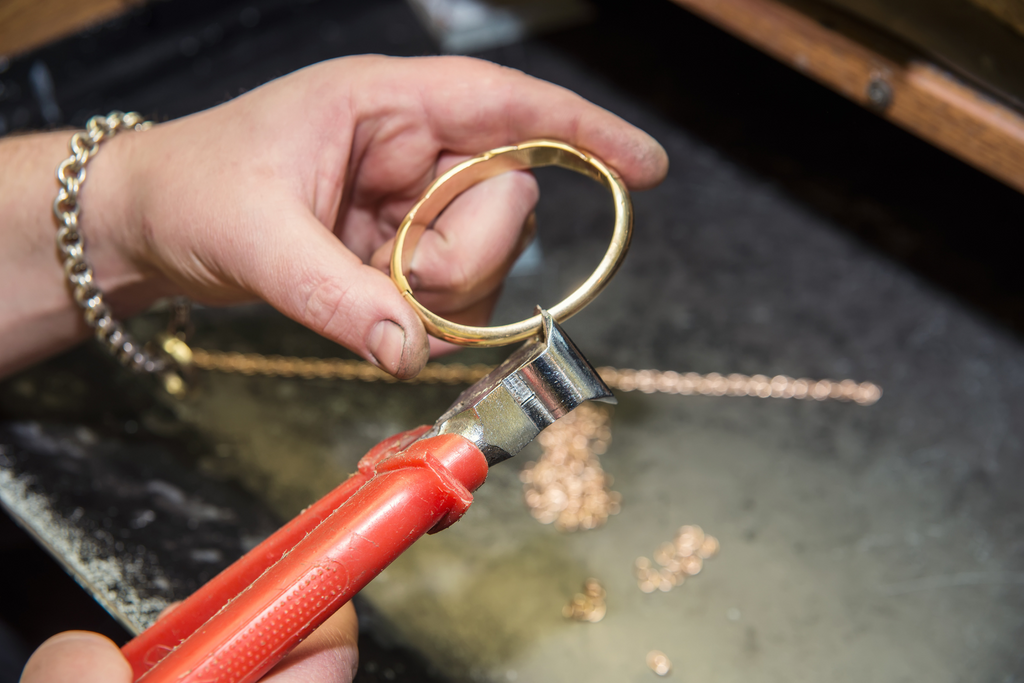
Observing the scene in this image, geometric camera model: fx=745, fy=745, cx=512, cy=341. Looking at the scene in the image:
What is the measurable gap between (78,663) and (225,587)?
98mm

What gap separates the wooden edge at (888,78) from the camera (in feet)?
2.28

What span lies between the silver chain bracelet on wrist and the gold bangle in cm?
31

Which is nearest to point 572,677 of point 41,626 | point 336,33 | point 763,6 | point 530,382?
point 530,382

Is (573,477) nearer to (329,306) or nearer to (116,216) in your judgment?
(329,306)

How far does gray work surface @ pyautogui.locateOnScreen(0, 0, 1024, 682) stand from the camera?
76cm

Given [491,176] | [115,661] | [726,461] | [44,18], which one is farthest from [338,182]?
[44,18]

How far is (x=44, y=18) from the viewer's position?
1.25 metres

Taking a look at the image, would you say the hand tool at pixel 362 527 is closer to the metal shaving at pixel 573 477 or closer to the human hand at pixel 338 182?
the human hand at pixel 338 182

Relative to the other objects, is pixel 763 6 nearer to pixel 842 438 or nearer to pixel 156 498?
pixel 842 438

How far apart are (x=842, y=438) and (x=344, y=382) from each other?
63 cm

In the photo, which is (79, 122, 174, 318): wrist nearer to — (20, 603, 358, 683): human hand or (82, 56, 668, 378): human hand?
(82, 56, 668, 378): human hand

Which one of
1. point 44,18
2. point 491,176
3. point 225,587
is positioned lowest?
point 225,587

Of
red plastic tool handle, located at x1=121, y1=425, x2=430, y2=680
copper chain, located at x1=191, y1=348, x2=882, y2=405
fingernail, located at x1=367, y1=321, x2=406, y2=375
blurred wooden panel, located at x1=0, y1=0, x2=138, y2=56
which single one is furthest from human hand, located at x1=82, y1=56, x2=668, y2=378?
blurred wooden panel, located at x1=0, y1=0, x2=138, y2=56

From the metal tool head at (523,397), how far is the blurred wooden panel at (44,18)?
3.68 feet
